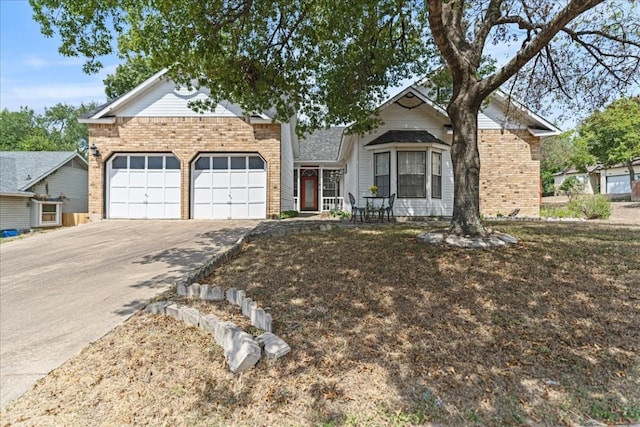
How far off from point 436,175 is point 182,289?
10924 millimetres

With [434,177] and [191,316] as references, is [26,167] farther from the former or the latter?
[191,316]

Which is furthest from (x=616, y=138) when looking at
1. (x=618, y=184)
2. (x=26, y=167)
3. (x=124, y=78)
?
(x=124, y=78)

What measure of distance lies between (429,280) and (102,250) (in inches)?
312

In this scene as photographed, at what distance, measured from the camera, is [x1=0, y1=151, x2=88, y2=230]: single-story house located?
1802cm

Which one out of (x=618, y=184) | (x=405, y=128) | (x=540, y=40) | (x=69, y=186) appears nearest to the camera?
(x=540, y=40)

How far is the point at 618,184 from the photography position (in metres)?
31.7

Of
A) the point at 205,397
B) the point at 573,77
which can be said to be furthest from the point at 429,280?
the point at 573,77

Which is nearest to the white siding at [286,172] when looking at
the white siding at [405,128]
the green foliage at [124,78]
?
the white siding at [405,128]

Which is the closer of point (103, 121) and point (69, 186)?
point (103, 121)

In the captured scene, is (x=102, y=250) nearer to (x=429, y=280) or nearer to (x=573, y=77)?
(x=429, y=280)

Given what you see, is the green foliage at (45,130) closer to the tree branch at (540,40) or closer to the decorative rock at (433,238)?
the decorative rock at (433,238)

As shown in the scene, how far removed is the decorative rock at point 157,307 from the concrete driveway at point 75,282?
314 mm

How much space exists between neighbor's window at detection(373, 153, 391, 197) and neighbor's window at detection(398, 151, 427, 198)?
484 millimetres

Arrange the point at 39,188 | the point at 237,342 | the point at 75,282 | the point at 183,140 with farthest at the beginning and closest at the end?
the point at 39,188 → the point at 183,140 → the point at 75,282 → the point at 237,342
